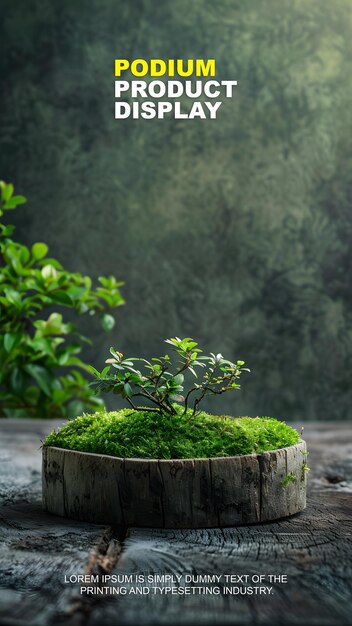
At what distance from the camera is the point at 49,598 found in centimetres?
90

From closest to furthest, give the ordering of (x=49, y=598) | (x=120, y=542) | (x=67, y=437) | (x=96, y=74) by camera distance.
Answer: (x=49, y=598) < (x=120, y=542) < (x=67, y=437) < (x=96, y=74)

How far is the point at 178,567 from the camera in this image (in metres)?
1.02

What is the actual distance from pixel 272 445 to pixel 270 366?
265 centimetres

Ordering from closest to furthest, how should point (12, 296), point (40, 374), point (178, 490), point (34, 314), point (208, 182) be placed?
point (178, 490) < point (12, 296) < point (34, 314) < point (40, 374) < point (208, 182)

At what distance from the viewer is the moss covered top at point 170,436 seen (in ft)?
4.17

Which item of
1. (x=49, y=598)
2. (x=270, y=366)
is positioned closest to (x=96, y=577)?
(x=49, y=598)

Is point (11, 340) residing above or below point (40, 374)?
above

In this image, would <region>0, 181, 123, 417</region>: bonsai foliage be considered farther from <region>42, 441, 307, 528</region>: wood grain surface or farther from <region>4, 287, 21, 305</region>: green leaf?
<region>42, 441, 307, 528</region>: wood grain surface

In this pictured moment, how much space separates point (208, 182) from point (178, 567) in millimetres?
3172

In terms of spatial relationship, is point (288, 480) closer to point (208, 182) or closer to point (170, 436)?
point (170, 436)

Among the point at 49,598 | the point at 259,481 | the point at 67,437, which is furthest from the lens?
the point at 67,437

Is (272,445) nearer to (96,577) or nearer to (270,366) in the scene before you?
→ (96,577)

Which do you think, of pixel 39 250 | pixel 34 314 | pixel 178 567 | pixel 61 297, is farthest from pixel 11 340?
pixel 178 567

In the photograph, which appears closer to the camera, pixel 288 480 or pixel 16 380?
pixel 288 480
